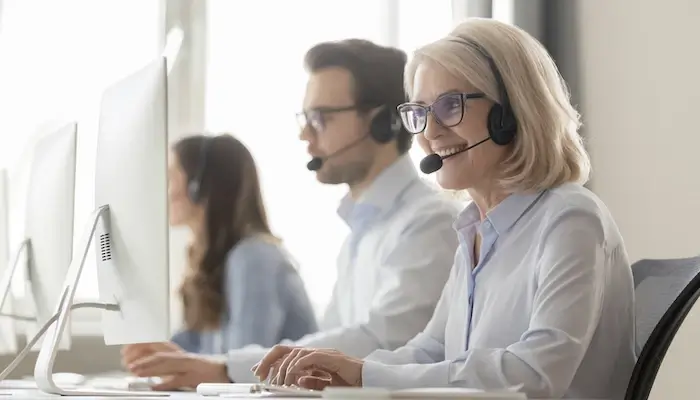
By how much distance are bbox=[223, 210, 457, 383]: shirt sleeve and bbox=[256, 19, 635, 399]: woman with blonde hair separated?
0.10 meters

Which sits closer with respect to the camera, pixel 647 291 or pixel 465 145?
pixel 647 291

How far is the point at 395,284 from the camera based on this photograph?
162cm

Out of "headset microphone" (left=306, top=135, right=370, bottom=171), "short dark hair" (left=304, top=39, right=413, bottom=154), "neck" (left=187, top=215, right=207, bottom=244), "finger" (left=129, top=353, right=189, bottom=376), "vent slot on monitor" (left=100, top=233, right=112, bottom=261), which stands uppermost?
"short dark hair" (left=304, top=39, right=413, bottom=154)

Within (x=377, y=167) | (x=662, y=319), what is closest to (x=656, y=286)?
(x=662, y=319)

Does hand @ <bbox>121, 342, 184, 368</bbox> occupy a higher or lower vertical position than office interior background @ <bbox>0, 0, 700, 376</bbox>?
lower

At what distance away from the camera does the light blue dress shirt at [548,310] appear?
1.15 m

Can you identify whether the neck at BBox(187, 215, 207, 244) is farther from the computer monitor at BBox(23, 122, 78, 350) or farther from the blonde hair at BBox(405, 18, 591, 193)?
the blonde hair at BBox(405, 18, 591, 193)

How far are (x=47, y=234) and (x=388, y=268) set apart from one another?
0.63 meters

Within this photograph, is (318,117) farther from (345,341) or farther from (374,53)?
(345,341)

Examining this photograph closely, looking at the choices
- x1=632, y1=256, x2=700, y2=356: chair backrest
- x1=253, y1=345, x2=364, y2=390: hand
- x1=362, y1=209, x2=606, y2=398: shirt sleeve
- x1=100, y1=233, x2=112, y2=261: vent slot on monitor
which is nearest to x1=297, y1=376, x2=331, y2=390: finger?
x1=253, y1=345, x2=364, y2=390: hand

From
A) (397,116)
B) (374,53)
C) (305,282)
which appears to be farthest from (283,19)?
(305,282)

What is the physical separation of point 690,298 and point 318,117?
88 cm

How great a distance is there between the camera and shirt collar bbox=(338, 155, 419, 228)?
1.65 metres

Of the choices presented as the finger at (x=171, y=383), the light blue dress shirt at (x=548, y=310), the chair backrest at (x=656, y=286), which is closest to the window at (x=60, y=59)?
the finger at (x=171, y=383)
